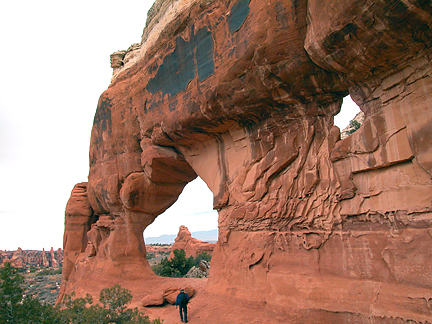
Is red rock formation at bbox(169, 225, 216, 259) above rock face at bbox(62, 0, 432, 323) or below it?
below

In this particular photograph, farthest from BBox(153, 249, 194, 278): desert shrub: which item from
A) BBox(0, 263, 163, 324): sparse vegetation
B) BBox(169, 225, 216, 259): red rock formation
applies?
BBox(169, 225, 216, 259): red rock formation

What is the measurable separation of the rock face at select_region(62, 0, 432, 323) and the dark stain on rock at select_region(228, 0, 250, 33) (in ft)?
0.14

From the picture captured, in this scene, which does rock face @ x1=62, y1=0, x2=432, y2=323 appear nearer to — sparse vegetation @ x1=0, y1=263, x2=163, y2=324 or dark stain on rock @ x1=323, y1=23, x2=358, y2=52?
dark stain on rock @ x1=323, y1=23, x2=358, y2=52

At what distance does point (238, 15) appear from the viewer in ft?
24.5

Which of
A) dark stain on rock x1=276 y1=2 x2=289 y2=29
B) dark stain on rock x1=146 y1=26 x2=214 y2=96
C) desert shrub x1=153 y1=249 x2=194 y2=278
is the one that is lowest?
desert shrub x1=153 y1=249 x2=194 y2=278

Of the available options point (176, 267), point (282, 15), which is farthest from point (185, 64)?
point (176, 267)

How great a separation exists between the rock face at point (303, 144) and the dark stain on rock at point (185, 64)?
44 millimetres

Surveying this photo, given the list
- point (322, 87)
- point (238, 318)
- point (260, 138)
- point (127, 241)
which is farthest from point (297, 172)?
point (127, 241)

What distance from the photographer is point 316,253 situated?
22.2 feet

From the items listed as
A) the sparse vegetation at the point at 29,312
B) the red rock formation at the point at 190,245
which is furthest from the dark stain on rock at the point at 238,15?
Result: the red rock formation at the point at 190,245

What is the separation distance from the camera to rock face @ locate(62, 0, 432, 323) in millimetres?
5301

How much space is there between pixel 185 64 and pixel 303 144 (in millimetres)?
4391

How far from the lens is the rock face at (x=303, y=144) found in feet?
17.4

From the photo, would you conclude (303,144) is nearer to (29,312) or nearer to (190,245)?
(29,312)
